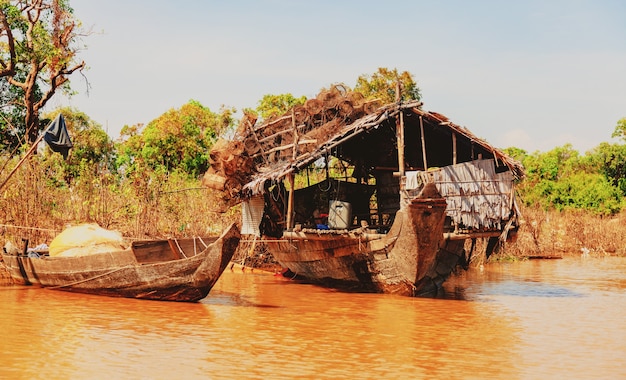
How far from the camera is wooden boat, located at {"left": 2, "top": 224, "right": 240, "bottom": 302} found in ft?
29.2

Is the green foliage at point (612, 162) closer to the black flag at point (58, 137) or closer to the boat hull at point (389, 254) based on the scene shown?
the boat hull at point (389, 254)

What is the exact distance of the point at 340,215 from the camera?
11773 millimetres

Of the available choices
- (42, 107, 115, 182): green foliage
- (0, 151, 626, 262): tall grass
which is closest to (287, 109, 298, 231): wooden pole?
(0, 151, 626, 262): tall grass

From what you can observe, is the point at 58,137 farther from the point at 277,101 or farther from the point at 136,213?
the point at 277,101

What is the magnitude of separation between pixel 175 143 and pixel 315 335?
54.5 ft

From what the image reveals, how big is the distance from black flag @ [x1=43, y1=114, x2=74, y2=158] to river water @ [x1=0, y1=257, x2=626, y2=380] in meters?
2.13

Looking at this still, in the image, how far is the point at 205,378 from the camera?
5.61 m

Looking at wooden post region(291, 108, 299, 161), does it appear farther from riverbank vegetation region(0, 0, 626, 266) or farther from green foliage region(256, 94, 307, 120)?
green foliage region(256, 94, 307, 120)

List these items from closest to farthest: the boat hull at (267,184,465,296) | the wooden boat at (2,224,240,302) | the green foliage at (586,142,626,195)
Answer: the wooden boat at (2,224,240,302) < the boat hull at (267,184,465,296) < the green foliage at (586,142,626,195)

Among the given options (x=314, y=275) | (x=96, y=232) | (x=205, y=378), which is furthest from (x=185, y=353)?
(x=314, y=275)

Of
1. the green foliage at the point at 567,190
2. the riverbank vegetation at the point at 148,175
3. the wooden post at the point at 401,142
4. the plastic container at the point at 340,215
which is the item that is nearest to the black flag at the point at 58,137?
the riverbank vegetation at the point at 148,175

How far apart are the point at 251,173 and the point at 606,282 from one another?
6768mm

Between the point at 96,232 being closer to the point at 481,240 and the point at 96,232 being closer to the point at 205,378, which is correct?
the point at 205,378

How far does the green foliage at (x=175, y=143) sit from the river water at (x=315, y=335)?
12.3 metres
